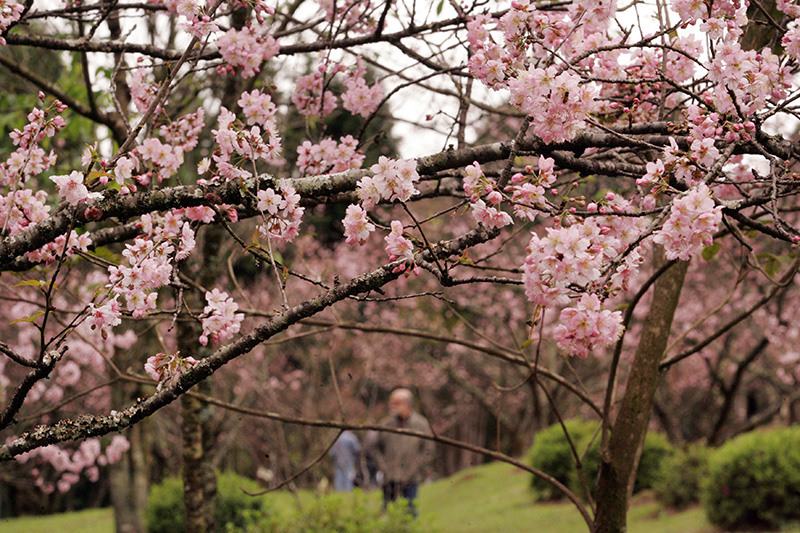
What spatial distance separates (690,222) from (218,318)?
1.34 meters

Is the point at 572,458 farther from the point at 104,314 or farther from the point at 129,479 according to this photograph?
the point at 104,314

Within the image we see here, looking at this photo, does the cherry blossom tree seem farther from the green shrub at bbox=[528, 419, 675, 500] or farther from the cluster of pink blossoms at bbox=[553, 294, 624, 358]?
the green shrub at bbox=[528, 419, 675, 500]

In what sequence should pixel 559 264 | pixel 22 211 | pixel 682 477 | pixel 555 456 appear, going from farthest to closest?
1. pixel 555 456
2. pixel 682 477
3. pixel 22 211
4. pixel 559 264

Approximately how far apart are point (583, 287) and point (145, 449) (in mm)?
8574

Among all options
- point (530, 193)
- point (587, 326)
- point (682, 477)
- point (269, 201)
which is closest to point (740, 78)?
point (530, 193)

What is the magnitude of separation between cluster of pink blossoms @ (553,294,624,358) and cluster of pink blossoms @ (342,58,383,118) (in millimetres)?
2045

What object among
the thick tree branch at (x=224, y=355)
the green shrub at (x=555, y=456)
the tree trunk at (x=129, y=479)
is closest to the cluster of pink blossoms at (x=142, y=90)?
the thick tree branch at (x=224, y=355)

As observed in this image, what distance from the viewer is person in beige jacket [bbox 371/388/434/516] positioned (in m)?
7.74

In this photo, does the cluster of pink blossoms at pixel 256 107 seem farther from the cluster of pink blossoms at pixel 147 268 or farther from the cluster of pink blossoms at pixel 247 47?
the cluster of pink blossoms at pixel 147 268

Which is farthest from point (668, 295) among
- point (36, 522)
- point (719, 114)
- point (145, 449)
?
point (36, 522)

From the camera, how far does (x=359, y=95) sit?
3146 mm

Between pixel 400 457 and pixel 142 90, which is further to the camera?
pixel 400 457

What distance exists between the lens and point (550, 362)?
38.9ft

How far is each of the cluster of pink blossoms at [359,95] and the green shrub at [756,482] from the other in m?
6.50
